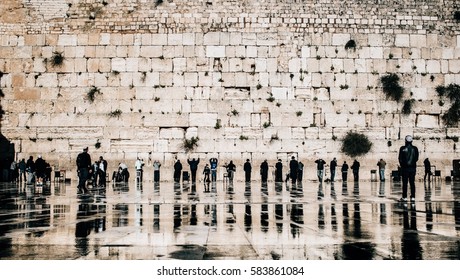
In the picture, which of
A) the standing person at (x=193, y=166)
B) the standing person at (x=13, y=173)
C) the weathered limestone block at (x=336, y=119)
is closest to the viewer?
the standing person at (x=193, y=166)

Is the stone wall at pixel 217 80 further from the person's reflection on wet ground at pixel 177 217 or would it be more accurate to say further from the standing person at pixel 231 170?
the person's reflection on wet ground at pixel 177 217

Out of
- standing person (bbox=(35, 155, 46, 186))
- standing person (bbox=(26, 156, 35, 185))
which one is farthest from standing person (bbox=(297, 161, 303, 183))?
standing person (bbox=(26, 156, 35, 185))

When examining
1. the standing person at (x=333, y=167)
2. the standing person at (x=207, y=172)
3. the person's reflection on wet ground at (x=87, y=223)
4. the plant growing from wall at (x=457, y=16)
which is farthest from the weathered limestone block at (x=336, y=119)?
the person's reflection on wet ground at (x=87, y=223)

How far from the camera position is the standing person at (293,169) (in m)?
17.4

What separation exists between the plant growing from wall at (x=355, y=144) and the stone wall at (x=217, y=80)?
0.73 feet

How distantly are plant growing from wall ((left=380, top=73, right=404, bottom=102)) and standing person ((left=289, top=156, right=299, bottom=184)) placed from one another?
4633 millimetres

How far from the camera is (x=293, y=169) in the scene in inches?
690

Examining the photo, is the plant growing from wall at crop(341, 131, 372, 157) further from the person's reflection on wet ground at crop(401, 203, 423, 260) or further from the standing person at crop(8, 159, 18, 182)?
the person's reflection on wet ground at crop(401, 203, 423, 260)

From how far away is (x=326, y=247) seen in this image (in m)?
4.21

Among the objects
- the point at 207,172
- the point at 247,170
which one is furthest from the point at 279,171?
the point at 207,172

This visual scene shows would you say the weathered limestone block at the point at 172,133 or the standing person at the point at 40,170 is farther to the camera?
the weathered limestone block at the point at 172,133
